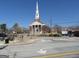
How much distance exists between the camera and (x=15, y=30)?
50875mm

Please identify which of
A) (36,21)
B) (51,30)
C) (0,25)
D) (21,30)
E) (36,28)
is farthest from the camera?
(21,30)

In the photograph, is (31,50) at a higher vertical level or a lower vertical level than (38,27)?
lower

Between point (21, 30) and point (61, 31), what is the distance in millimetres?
10596

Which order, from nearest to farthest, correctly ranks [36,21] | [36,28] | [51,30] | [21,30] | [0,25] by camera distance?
1. [0,25]
2. [36,28]
3. [36,21]
4. [51,30]
5. [21,30]

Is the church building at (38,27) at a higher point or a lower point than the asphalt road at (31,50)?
higher

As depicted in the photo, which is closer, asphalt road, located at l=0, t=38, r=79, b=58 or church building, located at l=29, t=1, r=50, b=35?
asphalt road, located at l=0, t=38, r=79, b=58

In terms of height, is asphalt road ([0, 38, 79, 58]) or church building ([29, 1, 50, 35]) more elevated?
church building ([29, 1, 50, 35])

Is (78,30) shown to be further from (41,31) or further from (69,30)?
(41,31)

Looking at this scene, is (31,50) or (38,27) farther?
(38,27)

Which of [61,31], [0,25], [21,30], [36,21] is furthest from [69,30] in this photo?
[0,25]

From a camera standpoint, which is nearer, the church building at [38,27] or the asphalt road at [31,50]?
the asphalt road at [31,50]

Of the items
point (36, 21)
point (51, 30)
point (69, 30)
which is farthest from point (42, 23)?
point (69, 30)

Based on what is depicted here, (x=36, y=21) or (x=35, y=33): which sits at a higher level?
(x=36, y=21)

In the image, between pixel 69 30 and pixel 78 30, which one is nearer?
pixel 78 30
